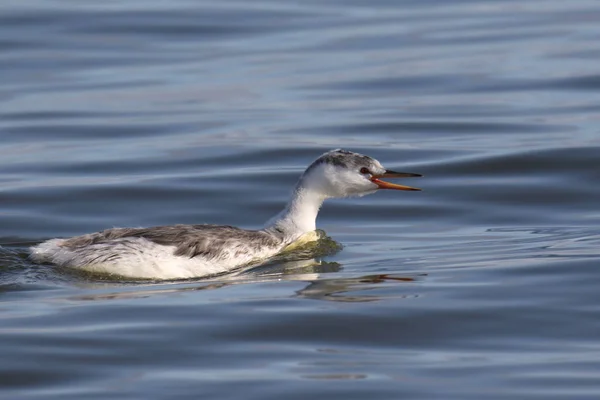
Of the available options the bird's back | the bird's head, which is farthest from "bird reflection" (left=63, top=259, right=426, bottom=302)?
the bird's head

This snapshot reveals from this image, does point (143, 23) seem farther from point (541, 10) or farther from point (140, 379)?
point (140, 379)

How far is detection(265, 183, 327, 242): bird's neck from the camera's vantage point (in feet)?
45.4

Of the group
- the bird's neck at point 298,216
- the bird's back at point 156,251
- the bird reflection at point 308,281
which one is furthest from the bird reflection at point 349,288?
the bird's neck at point 298,216

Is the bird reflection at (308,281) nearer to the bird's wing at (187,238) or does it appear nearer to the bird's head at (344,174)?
the bird's wing at (187,238)

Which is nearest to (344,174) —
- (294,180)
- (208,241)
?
(208,241)

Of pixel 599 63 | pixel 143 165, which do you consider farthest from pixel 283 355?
pixel 599 63

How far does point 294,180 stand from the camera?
17547mm

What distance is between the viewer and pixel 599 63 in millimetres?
23984

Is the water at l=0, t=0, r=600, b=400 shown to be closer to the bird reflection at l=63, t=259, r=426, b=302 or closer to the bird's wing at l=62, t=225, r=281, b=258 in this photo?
the bird reflection at l=63, t=259, r=426, b=302

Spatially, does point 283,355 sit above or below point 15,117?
below

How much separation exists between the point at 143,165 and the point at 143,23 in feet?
33.5

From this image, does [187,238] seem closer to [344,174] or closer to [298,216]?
[298,216]

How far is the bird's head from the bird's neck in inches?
3.1

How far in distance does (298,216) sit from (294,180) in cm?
368
